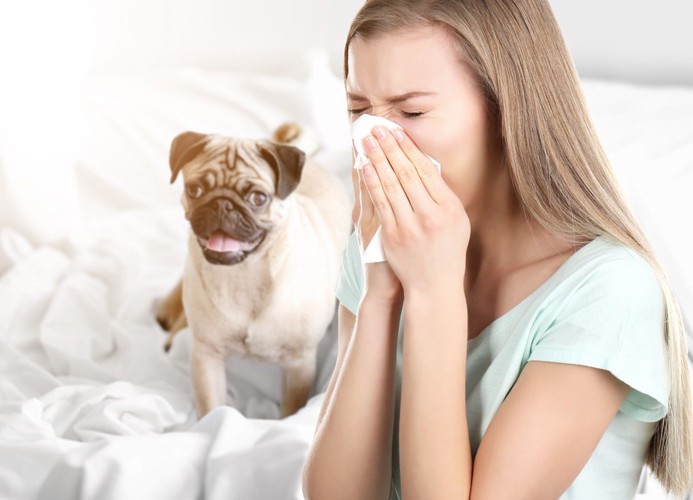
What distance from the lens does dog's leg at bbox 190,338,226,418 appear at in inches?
54.3

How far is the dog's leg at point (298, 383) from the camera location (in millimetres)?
1392

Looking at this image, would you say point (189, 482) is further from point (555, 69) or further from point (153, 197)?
point (153, 197)

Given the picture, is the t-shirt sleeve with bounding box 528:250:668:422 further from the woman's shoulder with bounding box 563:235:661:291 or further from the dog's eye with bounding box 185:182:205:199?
the dog's eye with bounding box 185:182:205:199

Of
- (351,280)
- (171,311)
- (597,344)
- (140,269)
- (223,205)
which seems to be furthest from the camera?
(140,269)

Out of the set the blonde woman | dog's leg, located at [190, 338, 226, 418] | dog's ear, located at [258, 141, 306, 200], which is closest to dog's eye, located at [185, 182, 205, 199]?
dog's ear, located at [258, 141, 306, 200]

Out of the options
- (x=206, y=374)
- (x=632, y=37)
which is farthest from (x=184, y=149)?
(x=632, y=37)

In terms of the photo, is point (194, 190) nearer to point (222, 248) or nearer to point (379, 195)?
point (222, 248)

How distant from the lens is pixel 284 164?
1.30 m

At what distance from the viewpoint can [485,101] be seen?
83 centimetres

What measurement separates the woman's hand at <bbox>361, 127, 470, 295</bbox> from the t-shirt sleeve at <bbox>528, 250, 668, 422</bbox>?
10 centimetres

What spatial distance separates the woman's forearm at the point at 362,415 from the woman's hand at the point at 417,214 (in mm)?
69

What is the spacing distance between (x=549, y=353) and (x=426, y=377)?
11 cm

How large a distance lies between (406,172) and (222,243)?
1.75 feet

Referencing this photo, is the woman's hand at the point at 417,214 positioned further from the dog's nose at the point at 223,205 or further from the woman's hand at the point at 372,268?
the dog's nose at the point at 223,205
